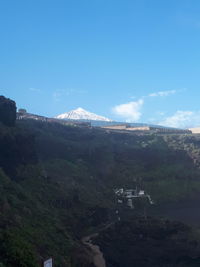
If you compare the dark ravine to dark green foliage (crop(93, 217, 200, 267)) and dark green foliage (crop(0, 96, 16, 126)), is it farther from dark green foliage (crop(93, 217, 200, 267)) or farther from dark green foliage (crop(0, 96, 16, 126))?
dark green foliage (crop(0, 96, 16, 126))

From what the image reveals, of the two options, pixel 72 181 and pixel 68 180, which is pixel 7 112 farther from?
pixel 72 181

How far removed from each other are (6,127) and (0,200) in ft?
62.5

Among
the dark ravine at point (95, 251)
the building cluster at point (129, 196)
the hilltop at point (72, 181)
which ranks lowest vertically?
the dark ravine at point (95, 251)

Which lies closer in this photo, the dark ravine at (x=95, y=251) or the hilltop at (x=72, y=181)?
the hilltop at (x=72, y=181)

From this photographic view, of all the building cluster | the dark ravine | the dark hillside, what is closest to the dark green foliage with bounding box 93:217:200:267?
the dark ravine

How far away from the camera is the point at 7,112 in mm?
48938

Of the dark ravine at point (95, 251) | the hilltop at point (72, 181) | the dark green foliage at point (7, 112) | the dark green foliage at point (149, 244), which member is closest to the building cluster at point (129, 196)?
the hilltop at point (72, 181)

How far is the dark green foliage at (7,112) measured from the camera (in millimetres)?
48812

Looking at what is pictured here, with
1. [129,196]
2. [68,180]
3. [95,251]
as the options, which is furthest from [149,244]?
[129,196]

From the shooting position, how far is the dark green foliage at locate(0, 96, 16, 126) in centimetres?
4881

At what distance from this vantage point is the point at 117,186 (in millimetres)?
56500

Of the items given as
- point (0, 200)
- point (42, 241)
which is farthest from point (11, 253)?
point (0, 200)

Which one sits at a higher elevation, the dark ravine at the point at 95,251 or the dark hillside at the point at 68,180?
the dark hillside at the point at 68,180

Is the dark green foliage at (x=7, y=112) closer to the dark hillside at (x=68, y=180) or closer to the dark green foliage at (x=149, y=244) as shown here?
the dark hillside at (x=68, y=180)
